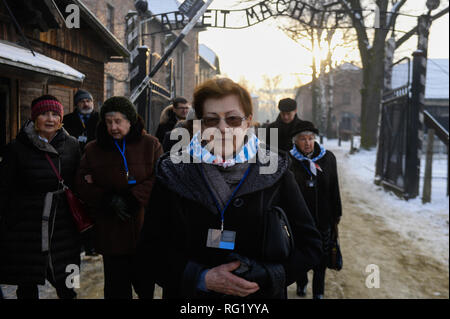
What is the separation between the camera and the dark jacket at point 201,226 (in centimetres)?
183

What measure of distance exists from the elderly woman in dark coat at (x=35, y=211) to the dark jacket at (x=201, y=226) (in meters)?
1.73

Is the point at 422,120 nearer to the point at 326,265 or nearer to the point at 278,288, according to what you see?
the point at 326,265

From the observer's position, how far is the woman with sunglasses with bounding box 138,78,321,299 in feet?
5.92

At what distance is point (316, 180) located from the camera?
13.6 ft

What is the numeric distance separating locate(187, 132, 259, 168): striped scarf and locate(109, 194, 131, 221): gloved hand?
5.16 feet

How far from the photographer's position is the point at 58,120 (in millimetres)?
3494

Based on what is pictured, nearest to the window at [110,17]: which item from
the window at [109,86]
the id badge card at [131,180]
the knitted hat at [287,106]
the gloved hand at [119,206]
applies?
the window at [109,86]

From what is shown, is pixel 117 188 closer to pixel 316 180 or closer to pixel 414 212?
pixel 316 180

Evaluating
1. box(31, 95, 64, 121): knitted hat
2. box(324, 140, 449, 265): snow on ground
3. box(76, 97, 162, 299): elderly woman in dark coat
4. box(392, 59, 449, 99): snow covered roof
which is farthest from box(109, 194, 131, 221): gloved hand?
box(392, 59, 449, 99): snow covered roof

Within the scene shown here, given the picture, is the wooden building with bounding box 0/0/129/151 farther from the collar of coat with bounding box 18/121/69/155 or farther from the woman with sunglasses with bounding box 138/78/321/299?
the woman with sunglasses with bounding box 138/78/321/299

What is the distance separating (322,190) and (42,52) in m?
5.63

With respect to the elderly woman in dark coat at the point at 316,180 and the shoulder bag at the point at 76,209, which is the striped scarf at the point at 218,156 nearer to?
the shoulder bag at the point at 76,209

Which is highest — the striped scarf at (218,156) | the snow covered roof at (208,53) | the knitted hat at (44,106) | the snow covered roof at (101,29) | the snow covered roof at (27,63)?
the snow covered roof at (208,53)
